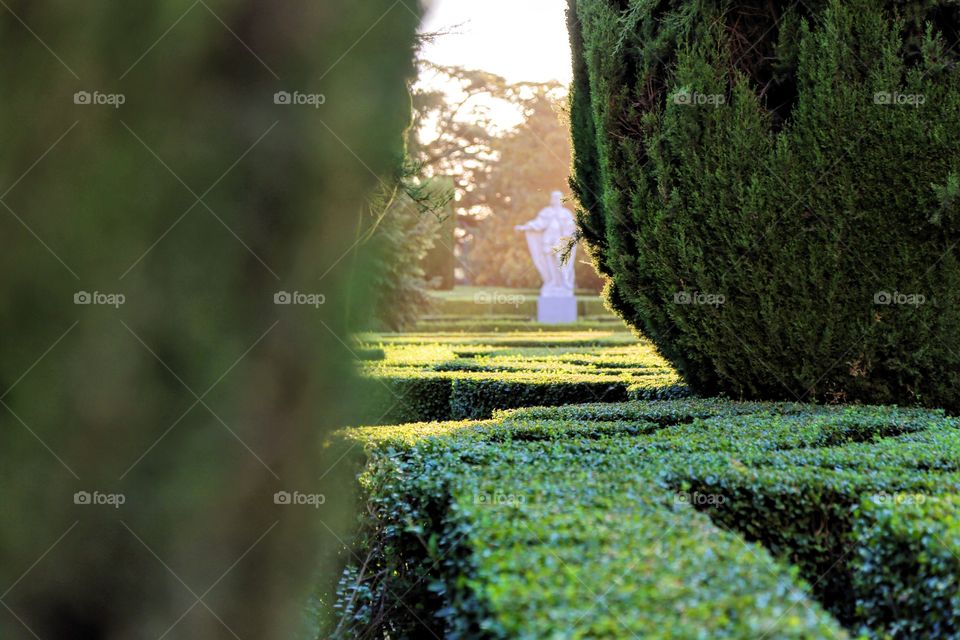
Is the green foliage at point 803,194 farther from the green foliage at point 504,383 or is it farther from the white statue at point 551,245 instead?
the white statue at point 551,245

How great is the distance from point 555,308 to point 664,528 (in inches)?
933

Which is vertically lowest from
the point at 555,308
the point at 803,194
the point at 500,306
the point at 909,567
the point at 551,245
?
the point at 500,306

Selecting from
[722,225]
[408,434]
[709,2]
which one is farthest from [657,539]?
[709,2]

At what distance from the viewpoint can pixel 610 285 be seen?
26.1 feet

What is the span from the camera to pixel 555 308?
2639cm

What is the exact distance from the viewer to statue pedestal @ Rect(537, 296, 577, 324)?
86.5 feet

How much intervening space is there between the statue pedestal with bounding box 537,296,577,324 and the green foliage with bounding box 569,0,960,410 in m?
19.4

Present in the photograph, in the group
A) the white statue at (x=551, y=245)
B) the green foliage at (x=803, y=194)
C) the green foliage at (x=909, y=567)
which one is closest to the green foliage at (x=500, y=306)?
the white statue at (x=551, y=245)

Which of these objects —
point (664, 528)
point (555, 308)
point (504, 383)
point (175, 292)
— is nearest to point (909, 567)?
point (664, 528)

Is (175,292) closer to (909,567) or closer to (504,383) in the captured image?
(909,567)

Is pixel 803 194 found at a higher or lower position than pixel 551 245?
lower

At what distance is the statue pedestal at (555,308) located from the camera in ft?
86.5

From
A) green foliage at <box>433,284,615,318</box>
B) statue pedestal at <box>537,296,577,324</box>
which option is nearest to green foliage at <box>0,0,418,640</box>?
statue pedestal at <box>537,296,577,324</box>

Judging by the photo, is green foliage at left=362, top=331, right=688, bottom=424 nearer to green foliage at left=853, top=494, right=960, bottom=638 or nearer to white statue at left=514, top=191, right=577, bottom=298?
green foliage at left=853, top=494, right=960, bottom=638
